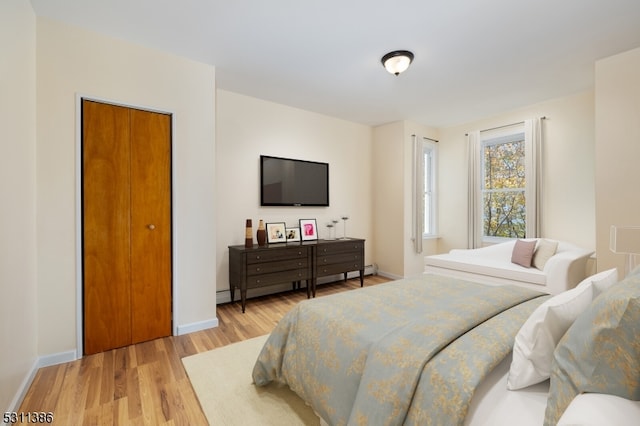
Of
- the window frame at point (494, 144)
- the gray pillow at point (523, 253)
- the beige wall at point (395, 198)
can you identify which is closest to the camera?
the gray pillow at point (523, 253)

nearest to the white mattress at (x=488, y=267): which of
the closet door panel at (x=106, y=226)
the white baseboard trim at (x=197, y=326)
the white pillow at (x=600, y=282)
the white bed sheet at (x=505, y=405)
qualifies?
the white pillow at (x=600, y=282)

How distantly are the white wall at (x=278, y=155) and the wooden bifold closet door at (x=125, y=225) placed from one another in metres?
Answer: 0.95

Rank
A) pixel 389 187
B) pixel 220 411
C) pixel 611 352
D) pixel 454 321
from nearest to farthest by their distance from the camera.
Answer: pixel 611 352 < pixel 454 321 < pixel 220 411 < pixel 389 187

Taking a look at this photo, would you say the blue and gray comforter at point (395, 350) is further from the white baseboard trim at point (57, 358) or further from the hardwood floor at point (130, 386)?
the white baseboard trim at point (57, 358)

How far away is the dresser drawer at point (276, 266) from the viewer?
10.9ft

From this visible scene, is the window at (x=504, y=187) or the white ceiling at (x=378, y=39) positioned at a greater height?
the white ceiling at (x=378, y=39)

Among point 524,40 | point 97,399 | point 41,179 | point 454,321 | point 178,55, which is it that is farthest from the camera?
point 178,55

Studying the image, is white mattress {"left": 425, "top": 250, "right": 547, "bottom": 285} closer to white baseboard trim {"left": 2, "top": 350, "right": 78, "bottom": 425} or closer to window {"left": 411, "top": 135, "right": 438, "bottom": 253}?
window {"left": 411, "top": 135, "right": 438, "bottom": 253}

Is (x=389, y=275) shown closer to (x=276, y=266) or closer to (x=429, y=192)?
(x=429, y=192)

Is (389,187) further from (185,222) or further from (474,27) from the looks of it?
(185,222)

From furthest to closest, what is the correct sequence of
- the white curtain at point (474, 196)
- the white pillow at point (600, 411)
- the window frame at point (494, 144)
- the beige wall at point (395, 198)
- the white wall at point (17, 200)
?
the beige wall at point (395, 198) → the white curtain at point (474, 196) → the window frame at point (494, 144) → the white wall at point (17, 200) → the white pillow at point (600, 411)

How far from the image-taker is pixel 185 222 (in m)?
2.80

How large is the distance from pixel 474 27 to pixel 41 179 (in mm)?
3571

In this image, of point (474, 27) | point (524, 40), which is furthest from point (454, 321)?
point (524, 40)
